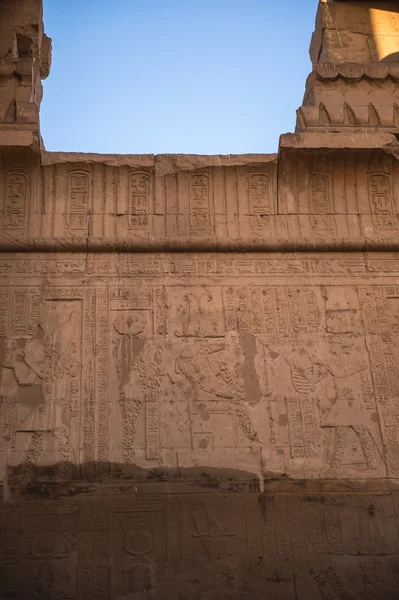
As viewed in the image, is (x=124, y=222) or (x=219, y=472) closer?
(x=219, y=472)

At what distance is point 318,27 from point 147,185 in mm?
2649

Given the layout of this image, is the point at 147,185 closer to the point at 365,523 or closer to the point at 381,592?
the point at 365,523

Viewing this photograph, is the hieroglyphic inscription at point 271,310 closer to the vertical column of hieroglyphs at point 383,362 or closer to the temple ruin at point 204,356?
the temple ruin at point 204,356

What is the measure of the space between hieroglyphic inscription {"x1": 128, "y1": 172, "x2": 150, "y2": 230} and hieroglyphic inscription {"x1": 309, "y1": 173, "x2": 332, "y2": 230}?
1488 mm

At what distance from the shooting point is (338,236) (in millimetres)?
6781

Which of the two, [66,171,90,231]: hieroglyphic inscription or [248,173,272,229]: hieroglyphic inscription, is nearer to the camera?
[66,171,90,231]: hieroglyphic inscription

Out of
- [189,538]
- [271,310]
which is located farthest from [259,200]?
[189,538]

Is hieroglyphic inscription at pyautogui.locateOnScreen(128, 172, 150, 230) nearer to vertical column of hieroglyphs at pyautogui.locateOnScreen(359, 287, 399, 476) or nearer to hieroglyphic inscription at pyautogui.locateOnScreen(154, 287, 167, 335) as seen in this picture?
hieroglyphic inscription at pyautogui.locateOnScreen(154, 287, 167, 335)

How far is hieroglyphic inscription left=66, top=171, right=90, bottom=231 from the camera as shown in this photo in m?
6.69

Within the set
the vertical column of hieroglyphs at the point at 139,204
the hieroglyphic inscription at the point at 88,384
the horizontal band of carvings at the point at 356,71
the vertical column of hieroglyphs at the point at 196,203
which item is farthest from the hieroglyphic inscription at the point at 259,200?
the hieroglyphic inscription at the point at 88,384

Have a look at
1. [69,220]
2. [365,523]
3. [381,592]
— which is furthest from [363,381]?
[69,220]

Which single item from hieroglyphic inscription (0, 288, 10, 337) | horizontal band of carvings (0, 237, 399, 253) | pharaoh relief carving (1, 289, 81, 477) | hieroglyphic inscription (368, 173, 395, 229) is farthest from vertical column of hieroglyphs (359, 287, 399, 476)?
hieroglyphic inscription (0, 288, 10, 337)

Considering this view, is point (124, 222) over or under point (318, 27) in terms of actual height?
under

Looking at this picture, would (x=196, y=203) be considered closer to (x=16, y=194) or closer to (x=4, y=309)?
(x=16, y=194)
